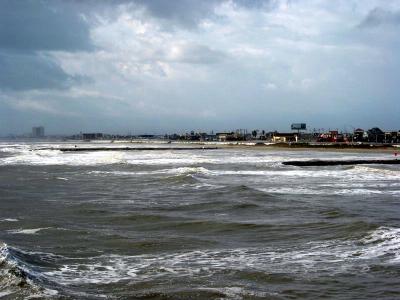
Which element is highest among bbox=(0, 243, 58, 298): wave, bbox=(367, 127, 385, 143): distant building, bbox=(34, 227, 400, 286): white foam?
bbox=(367, 127, 385, 143): distant building

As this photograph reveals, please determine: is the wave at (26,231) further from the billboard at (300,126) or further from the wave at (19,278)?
the billboard at (300,126)

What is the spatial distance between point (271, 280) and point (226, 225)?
19.1 feet

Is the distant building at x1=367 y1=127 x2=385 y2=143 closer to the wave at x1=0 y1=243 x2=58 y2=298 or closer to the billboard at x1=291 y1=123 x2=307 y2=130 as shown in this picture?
the billboard at x1=291 y1=123 x2=307 y2=130

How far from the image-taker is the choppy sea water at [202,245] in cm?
877

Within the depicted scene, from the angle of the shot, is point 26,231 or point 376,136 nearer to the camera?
point 26,231

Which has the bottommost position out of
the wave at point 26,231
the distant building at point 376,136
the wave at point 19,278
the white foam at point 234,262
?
the white foam at point 234,262

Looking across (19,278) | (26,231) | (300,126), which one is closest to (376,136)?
(300,126)

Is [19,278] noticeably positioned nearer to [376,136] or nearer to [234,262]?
[234,262]

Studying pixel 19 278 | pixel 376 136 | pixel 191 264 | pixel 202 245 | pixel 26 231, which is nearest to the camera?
pixel 19 278

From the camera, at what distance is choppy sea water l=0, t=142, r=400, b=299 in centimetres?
877

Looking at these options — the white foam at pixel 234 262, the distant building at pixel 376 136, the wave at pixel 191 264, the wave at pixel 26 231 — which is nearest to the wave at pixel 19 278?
the wave at pixel 191 264

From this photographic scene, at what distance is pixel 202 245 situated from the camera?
1247cm

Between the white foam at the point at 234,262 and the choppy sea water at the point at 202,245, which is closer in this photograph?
the choppy sea water at the point at 202,245

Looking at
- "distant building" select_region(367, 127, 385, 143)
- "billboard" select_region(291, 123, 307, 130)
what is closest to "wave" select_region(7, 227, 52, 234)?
"distant building" select_region(367, 127, 385, 143)
